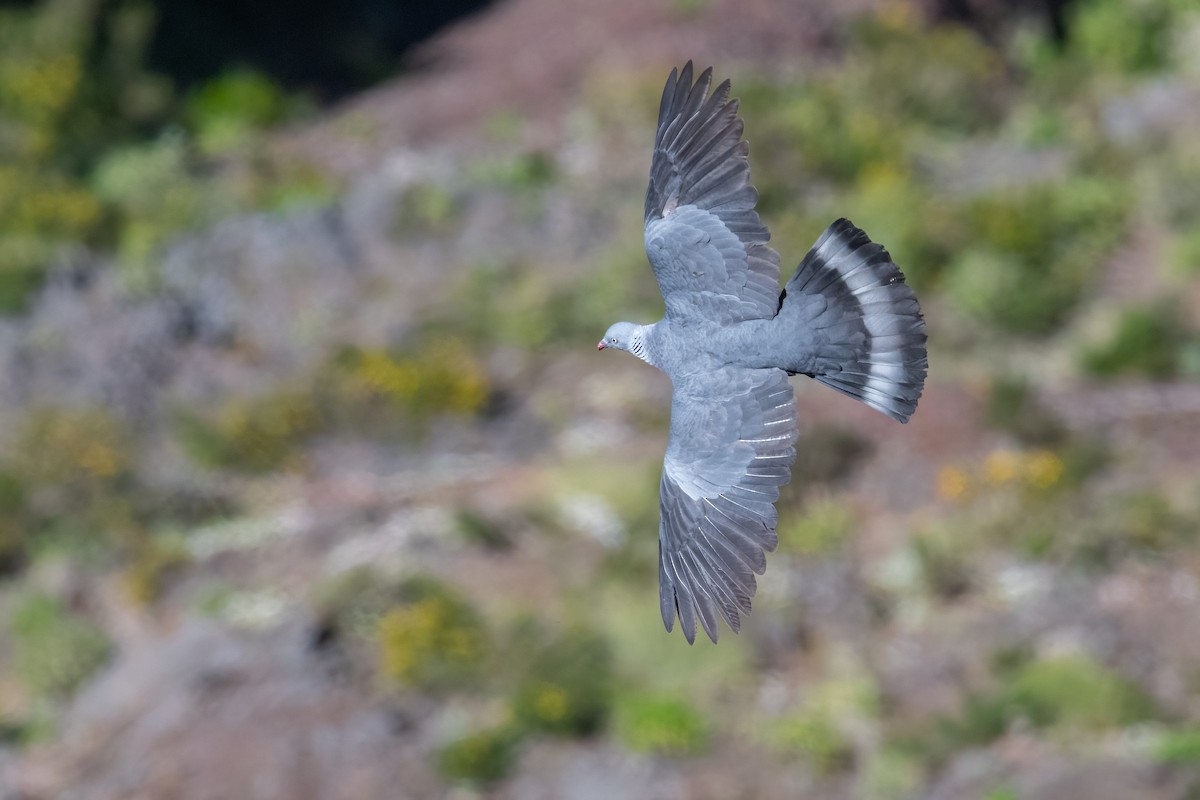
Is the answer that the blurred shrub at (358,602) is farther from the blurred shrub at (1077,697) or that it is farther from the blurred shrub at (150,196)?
the blurred shrub at (150,196)

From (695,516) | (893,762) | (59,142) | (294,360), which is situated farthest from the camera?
(59,142)

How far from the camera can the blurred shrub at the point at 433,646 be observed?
9.40 metres

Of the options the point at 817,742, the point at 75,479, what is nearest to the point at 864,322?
the point at 817,742

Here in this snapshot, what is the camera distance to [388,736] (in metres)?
9.20

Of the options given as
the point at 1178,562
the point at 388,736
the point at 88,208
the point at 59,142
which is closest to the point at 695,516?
the point at 388,736

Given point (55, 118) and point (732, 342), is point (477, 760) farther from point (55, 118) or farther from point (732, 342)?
point (55, 118)

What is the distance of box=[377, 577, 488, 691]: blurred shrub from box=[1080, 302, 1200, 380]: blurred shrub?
4.56 metres

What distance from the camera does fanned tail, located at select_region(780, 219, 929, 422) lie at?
4.71 meters

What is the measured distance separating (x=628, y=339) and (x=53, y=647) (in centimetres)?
655

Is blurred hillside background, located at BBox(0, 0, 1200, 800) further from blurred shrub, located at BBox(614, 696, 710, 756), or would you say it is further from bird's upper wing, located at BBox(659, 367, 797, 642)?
bird's upper wing, located at BBox(659, 367, 797, 642)

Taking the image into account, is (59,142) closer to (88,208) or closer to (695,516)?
(88,208)

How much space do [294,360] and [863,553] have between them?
4812 mm

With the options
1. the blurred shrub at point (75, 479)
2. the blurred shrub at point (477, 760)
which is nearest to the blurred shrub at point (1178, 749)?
the blurred shrub at point (477, 760)

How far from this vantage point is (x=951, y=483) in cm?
1009
